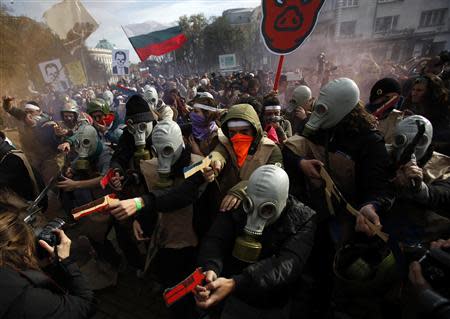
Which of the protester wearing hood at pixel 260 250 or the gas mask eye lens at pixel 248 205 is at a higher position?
the gas mask eye lens at pixel 248 205

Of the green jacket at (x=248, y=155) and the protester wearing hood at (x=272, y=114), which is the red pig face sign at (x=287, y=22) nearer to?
the protester wearing hood at (x=272, y=114)

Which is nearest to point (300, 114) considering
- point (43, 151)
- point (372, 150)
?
point (372, 150)

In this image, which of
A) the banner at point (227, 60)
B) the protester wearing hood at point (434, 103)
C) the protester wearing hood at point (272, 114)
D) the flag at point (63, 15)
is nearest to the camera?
the protester wearing hood at point (434, 103)

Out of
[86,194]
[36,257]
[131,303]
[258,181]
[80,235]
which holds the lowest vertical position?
[131,303]

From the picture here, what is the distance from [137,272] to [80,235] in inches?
44.1

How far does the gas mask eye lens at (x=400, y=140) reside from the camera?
83.8 inches

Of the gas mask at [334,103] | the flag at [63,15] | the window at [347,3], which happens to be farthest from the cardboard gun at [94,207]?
the window at [347,3]

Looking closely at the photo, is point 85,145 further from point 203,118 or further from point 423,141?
point 423,141

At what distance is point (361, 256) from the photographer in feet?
6.12

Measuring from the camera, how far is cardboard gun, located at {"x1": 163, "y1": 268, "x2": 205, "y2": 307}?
4.69 ft

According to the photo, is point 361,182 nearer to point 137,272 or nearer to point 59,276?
point 59,276

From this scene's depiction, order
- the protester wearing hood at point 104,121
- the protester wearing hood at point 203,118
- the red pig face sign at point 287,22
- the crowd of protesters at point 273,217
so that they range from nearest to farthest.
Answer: the crowd of protesters at point 273,217, the red pig face sign at point 287,22, the protester wearing hood at point 203,118, the protester wearing hood at point 104,121

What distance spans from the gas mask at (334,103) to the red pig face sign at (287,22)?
1835 mm

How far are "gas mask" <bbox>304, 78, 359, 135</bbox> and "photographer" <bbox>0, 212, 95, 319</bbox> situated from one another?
2.12 meters
